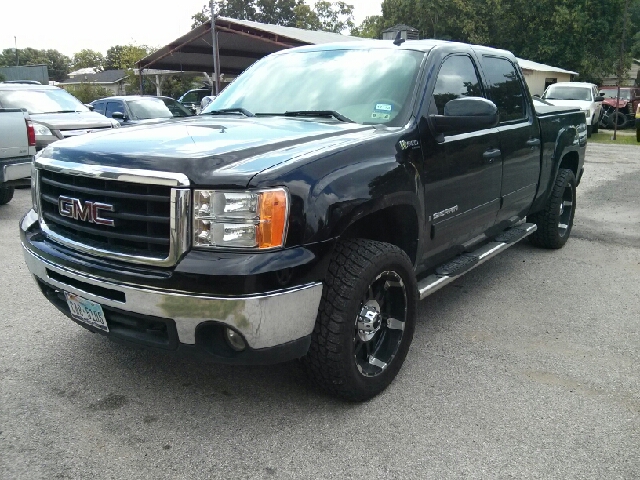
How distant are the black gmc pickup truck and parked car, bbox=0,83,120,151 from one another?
22.0 feet

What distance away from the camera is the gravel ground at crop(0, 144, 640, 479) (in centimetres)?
269

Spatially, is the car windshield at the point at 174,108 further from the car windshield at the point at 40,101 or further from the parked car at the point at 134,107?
the car windshield at the point at 40,101

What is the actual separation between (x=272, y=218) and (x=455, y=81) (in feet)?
7.26

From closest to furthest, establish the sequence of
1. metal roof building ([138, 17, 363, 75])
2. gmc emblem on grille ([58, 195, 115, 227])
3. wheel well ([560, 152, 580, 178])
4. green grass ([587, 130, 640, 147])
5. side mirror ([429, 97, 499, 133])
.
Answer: gmc emblem on grille ([58, 195, 115, 227])
side mirror ([429, 97, 499, 133])
wheel well ([560, 152, 580, 178])
green grass ([587, 130, 640, 147])
metal roof building ([138, 17, 363, 75])

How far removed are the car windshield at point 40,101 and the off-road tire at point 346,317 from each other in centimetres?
965

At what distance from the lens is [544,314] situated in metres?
4.58

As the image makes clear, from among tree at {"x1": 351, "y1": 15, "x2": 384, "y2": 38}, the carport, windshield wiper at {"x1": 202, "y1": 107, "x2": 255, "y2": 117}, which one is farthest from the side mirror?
tree at {"x1": 351, "y1": 15, "x2": 384, "y2": 38}

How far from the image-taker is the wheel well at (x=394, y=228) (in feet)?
11.0

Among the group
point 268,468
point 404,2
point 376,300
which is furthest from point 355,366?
point 404,2

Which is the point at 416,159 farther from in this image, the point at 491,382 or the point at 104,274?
the point at 104,274

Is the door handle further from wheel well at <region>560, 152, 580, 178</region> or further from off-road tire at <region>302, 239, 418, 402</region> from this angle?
wheel well at <region>560, 152, 580, 178</region>

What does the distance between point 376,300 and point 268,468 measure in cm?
109

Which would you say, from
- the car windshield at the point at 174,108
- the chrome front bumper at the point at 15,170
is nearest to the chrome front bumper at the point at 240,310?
the chrome front bumper at the point at 15,170

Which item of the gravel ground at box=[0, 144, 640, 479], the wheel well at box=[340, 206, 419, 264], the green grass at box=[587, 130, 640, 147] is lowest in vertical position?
the green grass at box=[587, 130, 640, 147]
